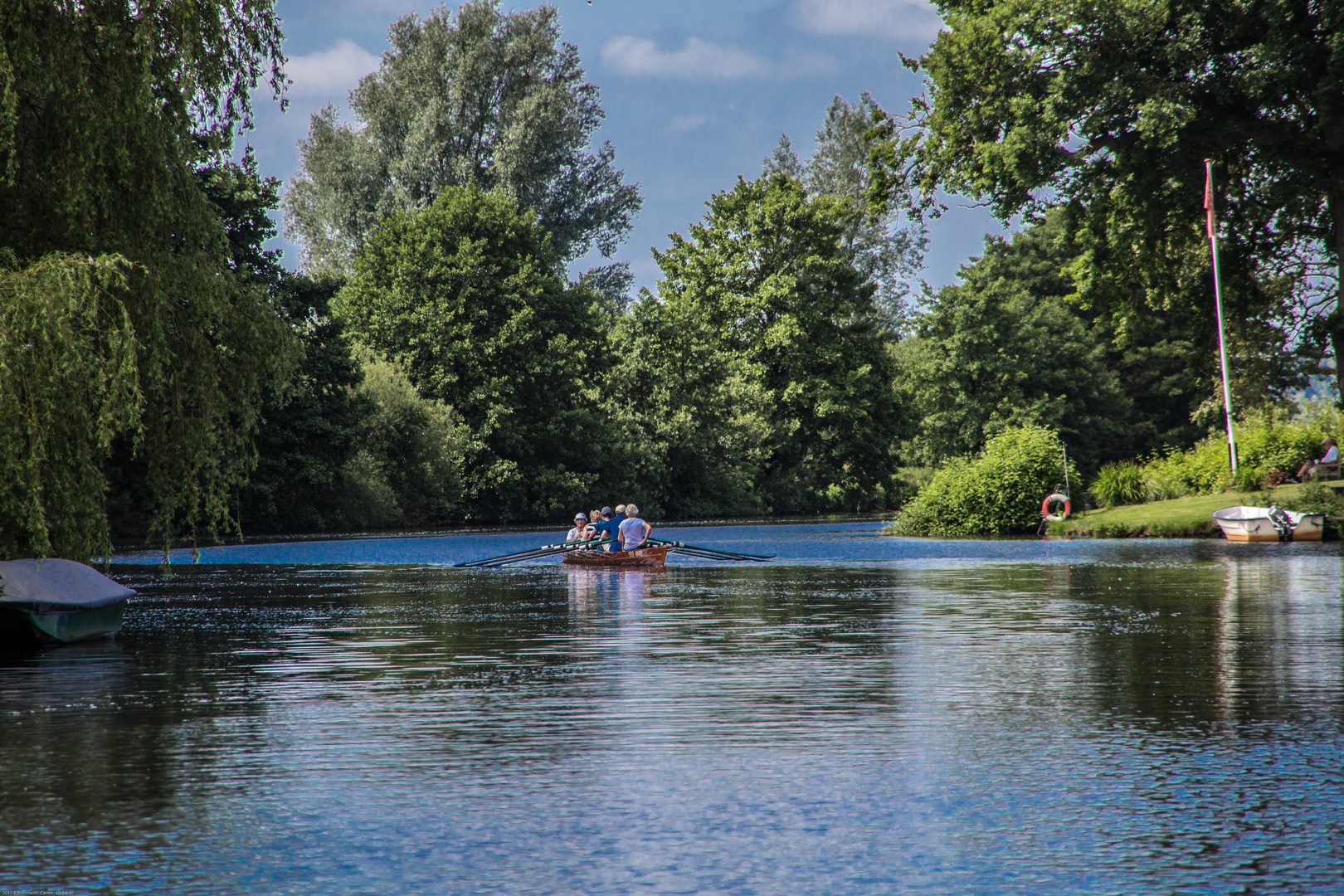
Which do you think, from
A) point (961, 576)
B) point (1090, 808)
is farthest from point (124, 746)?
point (961, 576)

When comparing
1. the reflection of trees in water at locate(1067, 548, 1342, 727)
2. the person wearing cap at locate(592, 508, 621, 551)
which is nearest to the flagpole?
the reflection of trees in water at locate(1067, 548, 1342, 727)

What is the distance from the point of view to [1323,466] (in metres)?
40.0

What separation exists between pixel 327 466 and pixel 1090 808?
4597 centimetres

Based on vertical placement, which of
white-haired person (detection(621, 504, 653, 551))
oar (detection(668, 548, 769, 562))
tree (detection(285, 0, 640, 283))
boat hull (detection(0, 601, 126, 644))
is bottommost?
oar (detection(668, 548, 769, 562))

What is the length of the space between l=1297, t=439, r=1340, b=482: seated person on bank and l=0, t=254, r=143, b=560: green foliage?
3495 centimetres

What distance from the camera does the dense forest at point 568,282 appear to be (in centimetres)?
1497

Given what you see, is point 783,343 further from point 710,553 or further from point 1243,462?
point 710,553

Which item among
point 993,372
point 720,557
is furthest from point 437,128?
point 720,557

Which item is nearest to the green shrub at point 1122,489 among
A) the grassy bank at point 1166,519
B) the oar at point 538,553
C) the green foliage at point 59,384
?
the grassy bank at point 1166,519

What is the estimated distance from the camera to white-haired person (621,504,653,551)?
31.2m

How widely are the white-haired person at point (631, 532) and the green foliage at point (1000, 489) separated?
1940cm

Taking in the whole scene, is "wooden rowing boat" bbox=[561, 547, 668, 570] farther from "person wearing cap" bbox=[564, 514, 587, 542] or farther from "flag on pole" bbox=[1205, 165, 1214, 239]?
"flag on pole" bbox=[1205, 165, 1214, 239]

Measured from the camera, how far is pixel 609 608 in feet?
67.6

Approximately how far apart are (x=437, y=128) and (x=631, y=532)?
4307cm
